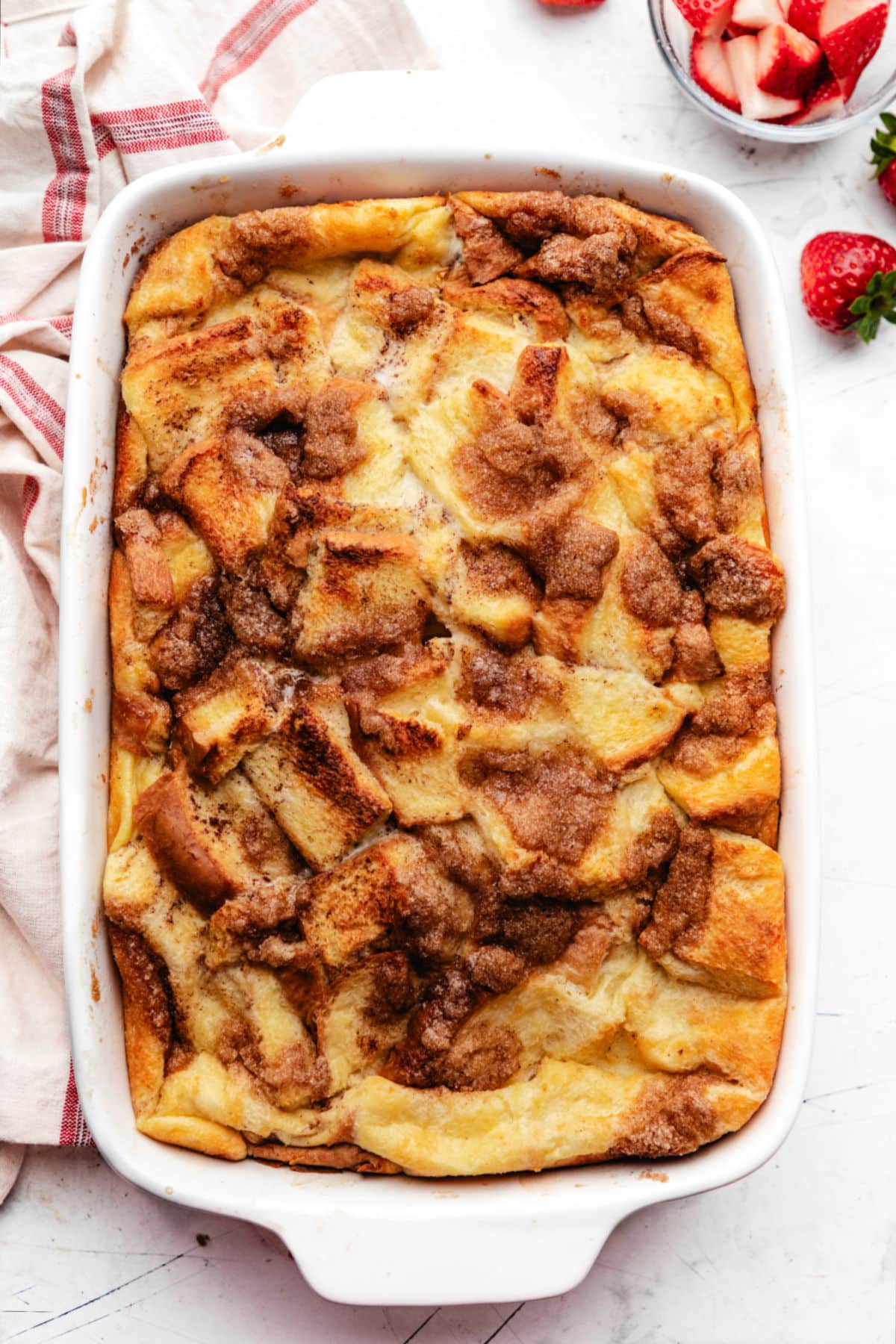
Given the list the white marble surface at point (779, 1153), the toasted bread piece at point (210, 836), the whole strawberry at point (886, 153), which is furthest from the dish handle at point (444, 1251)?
the whole strawberry at point (886, 153)

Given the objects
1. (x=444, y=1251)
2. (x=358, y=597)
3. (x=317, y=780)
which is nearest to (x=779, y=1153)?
(x=444, y=1251)

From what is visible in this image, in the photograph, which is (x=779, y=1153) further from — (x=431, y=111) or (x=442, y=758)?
(x=431, y=111)

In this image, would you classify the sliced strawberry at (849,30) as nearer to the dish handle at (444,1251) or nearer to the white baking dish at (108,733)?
the white baking dish at (108,733)

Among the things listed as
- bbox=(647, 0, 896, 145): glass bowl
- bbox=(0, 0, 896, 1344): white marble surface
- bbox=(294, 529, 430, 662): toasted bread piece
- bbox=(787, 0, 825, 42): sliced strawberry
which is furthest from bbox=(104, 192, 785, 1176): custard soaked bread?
bbox=(787, 0, 825, 42): sliced strawberry

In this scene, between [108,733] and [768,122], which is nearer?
[108,733]

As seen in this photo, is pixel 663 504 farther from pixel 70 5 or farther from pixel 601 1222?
pixel 70 5

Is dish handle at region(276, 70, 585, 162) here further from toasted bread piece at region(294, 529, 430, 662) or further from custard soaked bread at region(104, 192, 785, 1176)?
toasted bread piece at region(294, 529, 430, 662)
